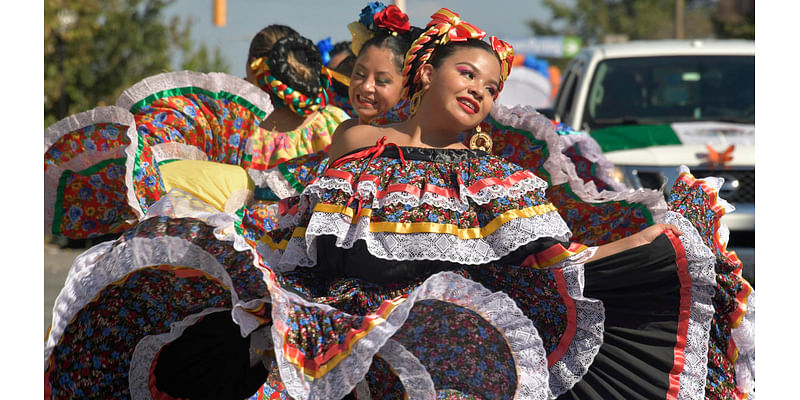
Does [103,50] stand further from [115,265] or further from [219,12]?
[115,265]

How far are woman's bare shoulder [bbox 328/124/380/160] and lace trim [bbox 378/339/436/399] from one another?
722 mm

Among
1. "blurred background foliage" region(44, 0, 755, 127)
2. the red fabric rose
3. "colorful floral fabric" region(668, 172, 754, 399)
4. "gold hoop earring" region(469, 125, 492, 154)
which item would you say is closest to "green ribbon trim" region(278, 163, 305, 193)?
the red fabric rose

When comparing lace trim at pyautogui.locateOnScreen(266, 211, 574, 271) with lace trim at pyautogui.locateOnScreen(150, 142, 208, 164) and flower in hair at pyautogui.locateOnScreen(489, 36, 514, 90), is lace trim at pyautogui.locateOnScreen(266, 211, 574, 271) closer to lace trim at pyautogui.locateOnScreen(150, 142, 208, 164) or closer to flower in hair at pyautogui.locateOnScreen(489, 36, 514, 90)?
flower in hair at pyautogui.locateOnScreen(489, 36, 514, 90)

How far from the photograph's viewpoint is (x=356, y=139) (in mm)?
3162

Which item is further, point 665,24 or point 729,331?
point 665,24

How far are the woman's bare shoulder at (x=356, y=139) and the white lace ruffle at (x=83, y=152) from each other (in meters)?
1.10

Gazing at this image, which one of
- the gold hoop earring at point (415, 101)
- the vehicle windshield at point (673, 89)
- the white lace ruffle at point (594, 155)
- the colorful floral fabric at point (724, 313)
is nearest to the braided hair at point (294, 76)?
the white lace ruffle at point (594, 155)

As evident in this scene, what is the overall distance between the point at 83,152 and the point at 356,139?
1.42 m

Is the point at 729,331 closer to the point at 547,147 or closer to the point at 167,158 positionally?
the point at 547,147

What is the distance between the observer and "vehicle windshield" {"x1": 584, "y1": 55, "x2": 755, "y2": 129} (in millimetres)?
7375

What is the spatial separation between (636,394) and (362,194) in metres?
1.10

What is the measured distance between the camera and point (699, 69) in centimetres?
756

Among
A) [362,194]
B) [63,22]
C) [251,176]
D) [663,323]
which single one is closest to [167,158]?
[251,176]

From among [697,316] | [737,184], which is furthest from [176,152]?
[737,184]
